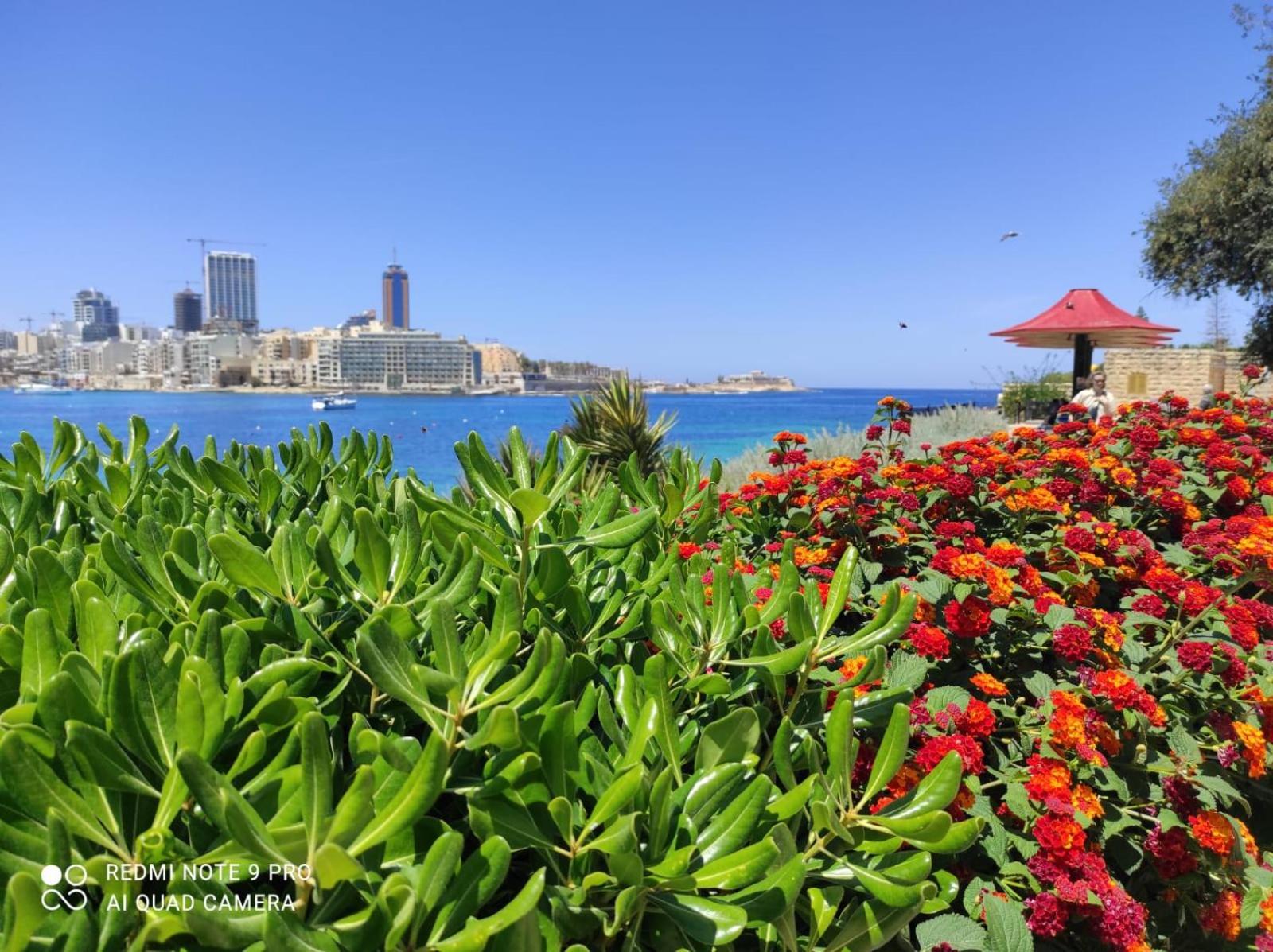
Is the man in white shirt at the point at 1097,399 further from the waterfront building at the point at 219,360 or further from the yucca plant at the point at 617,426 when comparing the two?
the waterfront building at the point at 219,360

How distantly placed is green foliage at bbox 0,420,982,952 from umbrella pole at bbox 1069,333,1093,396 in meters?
15.9

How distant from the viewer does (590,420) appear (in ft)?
31.0

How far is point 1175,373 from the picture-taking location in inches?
786

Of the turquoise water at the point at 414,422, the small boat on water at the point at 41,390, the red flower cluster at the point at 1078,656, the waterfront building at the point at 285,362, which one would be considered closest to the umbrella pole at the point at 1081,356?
the turquoise water at the point at 414,422

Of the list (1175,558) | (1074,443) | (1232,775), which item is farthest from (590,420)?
(1232,775)

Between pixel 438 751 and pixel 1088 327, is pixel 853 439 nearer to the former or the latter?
pixel 1088 327

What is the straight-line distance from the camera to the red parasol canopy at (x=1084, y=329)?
44.1ft

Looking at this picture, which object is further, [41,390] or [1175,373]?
[41,390]

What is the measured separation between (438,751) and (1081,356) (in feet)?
55.6

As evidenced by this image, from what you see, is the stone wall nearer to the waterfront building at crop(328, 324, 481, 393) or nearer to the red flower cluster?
the red flower cluster

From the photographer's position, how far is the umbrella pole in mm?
14516

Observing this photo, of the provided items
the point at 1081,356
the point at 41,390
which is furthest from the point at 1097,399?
the point at 41,390

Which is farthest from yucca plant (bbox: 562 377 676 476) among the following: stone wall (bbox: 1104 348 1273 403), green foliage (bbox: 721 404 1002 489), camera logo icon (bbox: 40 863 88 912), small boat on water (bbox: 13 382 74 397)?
small boat on water (bbox: 13 382 74 397)

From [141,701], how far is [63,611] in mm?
386
